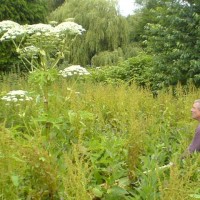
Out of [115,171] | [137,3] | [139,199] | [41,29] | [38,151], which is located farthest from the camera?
[137,3]

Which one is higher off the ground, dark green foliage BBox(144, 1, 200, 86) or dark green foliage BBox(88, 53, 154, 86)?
dark green foliage BBox(144, 1, 200, 86)

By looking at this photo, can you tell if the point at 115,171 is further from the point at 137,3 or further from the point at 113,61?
the point at 137,3

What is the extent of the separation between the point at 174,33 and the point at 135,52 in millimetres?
10032

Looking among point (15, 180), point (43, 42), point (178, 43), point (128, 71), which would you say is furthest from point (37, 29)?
point (128, 71)

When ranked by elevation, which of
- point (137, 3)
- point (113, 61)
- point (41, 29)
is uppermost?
point (137, 3)

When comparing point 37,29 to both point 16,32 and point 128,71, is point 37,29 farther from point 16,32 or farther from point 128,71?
point 128,71

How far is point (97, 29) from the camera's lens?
2066 centimetres

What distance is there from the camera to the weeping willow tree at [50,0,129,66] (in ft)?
67.3

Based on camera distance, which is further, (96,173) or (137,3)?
(137,3)

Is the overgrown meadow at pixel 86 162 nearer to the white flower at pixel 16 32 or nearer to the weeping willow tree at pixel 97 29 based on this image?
the white flower at pixel 16 32

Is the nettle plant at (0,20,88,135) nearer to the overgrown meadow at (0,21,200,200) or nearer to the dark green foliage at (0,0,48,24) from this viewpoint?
the overgrown meadow at (0,21,200,200)

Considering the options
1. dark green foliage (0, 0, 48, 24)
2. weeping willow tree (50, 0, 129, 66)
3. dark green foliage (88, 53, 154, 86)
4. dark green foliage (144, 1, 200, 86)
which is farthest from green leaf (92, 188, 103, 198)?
weeping willow tree (50, 0, 129, 66)

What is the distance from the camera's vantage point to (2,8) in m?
11.9

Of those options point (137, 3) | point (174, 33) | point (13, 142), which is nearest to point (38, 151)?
point (13, 142)
